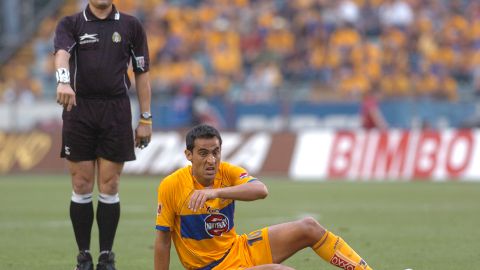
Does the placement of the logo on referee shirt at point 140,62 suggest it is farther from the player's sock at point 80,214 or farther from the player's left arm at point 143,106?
the player's sock at point 80,214

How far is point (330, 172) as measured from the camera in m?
22.2

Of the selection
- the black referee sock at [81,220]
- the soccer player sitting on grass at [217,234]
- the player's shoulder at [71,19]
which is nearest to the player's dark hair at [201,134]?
the soccer player sitting on grass at [217,234]

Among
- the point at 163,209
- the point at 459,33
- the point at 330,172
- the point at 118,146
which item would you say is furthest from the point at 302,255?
the point at 459,33

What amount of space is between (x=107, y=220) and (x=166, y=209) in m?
1.59

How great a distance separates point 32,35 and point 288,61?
8.42 metres

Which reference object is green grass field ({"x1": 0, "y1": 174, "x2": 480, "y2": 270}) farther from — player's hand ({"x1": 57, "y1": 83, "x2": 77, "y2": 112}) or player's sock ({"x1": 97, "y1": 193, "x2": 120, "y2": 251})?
player's hand ({"x1": 57, "y1": 83, "x2": 77, "y2": 112})

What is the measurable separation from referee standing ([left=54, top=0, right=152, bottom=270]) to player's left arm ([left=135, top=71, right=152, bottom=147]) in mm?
178

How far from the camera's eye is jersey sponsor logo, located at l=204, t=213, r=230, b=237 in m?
7.04

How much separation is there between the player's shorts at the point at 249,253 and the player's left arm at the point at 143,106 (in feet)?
6.16

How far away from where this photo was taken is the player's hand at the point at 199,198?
6539mm

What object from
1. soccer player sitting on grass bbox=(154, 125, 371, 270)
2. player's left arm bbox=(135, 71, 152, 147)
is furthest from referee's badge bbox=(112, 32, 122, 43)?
soccer player sitting on grass bbox=(154, 125, 371, 270)

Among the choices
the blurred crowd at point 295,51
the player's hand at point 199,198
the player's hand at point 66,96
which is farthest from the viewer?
the blurred crowd at point 295,51

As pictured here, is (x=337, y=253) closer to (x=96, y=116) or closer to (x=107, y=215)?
(x=107, y=215)

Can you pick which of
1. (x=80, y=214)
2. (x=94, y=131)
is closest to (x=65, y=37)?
(x=94, y=131)
